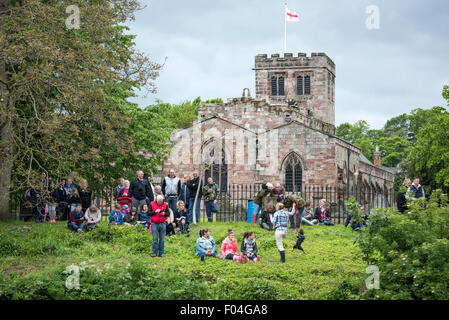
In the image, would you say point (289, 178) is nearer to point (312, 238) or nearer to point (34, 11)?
point (312, 238)

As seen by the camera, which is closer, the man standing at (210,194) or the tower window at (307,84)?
the man standing at (210,194)

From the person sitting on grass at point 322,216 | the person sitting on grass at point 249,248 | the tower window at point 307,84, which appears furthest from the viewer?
the tower window at point 307,84

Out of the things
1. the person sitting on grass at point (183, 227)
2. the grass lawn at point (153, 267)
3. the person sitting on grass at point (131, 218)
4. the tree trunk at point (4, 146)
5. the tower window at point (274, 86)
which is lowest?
the grass lawn at point (153, 267)

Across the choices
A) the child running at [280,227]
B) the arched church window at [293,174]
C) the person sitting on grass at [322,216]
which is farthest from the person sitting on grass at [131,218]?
the arched church window at [293,174]

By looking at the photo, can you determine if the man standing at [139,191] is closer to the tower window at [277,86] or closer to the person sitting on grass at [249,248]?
the person sitting on grass at [249,248]

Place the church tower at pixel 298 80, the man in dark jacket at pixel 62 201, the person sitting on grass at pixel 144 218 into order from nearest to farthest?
the person sitting on grass at pixel 144 218 → the man in dark jacket at pixel 62 201 → the church tower at pixel 298 80

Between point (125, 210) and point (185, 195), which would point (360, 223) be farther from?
point (125, 210)

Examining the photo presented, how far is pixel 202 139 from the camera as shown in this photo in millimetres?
38469

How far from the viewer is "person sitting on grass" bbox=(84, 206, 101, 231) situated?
19.1 m

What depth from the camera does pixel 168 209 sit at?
650 inches

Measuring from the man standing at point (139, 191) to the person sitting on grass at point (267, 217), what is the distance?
4.23 metres

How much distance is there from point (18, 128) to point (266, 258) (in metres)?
8.65

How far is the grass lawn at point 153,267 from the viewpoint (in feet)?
40.4
